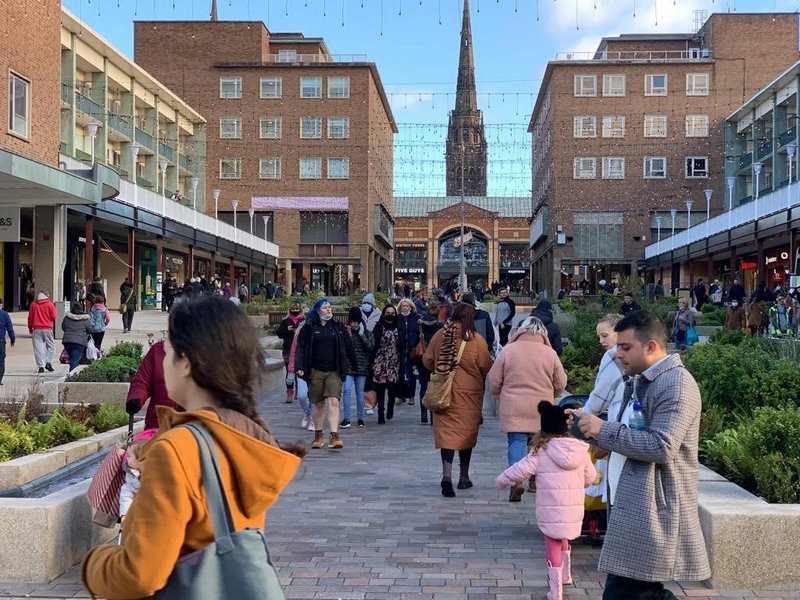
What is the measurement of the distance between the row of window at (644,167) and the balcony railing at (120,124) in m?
27.9

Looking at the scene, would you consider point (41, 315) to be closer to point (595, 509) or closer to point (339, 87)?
point (595, 509)

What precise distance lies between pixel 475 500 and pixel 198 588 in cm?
661

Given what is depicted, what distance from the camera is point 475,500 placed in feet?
28.3

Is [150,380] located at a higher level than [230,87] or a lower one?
lower

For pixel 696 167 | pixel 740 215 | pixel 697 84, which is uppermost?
pixel 697 84

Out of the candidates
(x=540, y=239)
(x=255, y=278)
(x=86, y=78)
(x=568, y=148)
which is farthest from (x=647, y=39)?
(x=86, y=78)

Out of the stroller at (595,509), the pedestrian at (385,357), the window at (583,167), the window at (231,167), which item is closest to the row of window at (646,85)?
the window at (583,167)

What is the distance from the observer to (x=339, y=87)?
6200 cm

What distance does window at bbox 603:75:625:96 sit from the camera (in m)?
59.8

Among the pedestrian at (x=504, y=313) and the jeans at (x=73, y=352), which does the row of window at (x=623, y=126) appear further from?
the jeans at (x=73, y=352)


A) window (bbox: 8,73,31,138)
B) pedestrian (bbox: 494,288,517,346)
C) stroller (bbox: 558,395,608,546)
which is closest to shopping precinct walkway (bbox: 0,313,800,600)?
stroller (bbox: 558,395,608,546)

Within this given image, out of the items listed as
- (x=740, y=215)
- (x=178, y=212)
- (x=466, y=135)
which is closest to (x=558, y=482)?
(x=178, y=212)

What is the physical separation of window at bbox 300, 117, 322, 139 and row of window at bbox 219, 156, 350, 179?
1.44 metres

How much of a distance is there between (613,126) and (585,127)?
175 centimetres
